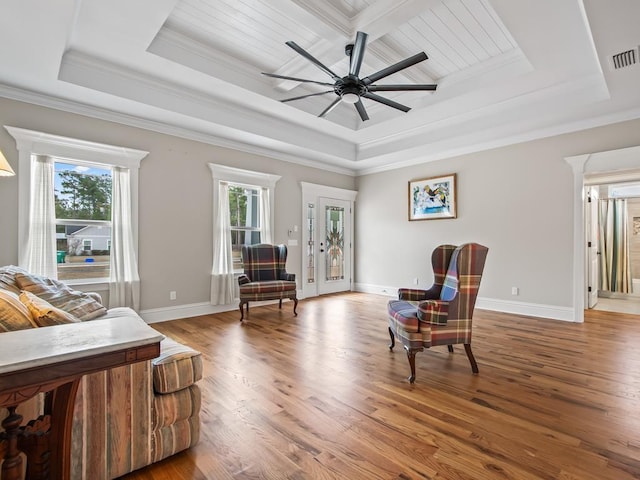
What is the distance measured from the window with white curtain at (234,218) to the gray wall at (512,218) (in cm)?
261

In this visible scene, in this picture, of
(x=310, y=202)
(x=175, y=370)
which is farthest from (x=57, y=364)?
(x=310, y=202)

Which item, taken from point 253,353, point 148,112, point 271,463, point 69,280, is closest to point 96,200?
point 69,280

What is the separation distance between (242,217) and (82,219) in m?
2.19

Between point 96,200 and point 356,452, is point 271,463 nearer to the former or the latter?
point 356,452

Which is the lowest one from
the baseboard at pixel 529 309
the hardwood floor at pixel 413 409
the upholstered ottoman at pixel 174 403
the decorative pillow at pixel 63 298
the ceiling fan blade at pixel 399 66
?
the hardwood floor at pixel 413 409

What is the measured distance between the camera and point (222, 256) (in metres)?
4.98

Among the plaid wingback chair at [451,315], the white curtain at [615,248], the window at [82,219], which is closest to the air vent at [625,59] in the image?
the plaid wingback chair at [451,315]

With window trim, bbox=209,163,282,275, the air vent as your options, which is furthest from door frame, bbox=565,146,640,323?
window trim, bbox=209,163,282,275

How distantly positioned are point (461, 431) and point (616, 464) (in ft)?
2.36

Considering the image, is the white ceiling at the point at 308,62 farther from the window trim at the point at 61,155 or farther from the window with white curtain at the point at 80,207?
the window with white curtain at the point at 80,207

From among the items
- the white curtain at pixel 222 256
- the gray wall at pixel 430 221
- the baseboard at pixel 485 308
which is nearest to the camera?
the gray wall at pixel 430 221

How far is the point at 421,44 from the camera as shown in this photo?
331 cm

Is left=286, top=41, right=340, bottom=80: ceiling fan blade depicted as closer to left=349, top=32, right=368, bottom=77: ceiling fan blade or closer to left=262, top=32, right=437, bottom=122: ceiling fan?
left=262, top=32, right=437, bottom=122: ceiling fan

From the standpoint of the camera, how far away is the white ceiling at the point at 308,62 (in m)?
2.57
